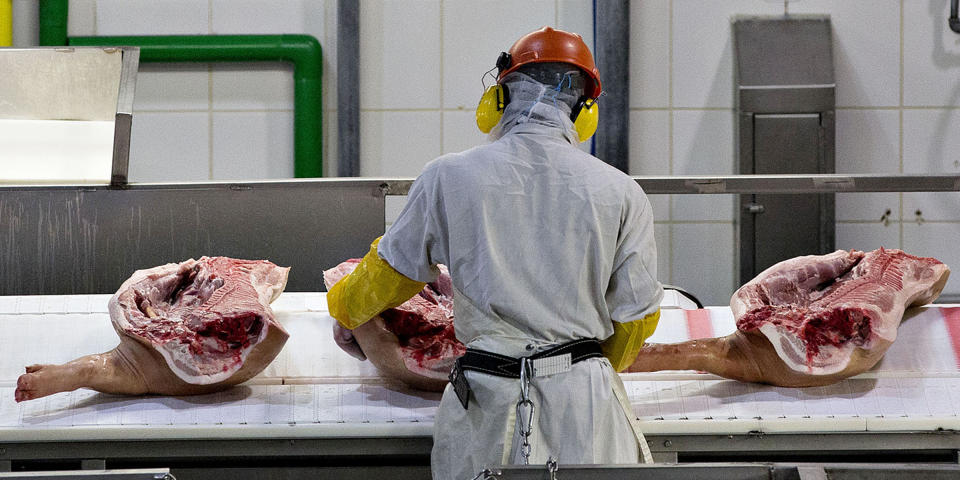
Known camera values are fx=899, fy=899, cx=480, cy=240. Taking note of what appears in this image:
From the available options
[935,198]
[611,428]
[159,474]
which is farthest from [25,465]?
[935,198]

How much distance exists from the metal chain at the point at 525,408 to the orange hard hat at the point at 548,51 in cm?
64

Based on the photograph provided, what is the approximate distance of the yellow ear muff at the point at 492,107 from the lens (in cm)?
198

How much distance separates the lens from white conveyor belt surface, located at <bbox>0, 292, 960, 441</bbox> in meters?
1.98

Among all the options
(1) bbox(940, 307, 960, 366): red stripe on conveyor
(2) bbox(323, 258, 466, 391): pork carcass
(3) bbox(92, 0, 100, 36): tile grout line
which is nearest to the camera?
(2) bbox(323, 258, 466, 391): pork carcass

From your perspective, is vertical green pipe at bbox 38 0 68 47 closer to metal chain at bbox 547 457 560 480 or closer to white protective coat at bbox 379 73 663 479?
white protective coat at bbox 379 73 663 479

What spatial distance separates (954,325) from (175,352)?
→ 2003mm

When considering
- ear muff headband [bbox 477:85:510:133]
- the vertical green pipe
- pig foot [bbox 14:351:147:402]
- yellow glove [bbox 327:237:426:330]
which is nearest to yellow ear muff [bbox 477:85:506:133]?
ear muff headband [bbox 477:85:510:133]

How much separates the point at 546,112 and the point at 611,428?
0.68 meters

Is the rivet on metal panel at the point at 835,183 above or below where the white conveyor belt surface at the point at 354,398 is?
above

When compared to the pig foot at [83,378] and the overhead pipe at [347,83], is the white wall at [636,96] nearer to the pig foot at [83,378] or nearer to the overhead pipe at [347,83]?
the overhead pipe at [347,83]

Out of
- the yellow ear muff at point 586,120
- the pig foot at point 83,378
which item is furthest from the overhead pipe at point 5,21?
the yellow ear muff at point 586,120

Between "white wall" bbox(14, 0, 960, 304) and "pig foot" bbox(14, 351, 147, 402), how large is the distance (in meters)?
2.79

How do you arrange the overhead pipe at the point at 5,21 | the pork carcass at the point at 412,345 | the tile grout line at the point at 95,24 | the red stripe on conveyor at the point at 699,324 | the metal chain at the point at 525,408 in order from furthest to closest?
the tile grout line at the point at 95,24 → the overhead pipe at the point at 5,21 → the red stripe on conveyor at the point at 699,324 → the pork carcass at the point at 412,345 → the metal chain at the point at 525,408

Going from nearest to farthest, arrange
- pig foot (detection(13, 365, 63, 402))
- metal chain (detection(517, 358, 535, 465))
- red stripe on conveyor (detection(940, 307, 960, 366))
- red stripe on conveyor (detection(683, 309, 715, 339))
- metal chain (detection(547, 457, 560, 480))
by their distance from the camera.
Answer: metal chain (detection(547, 457, 560, 480)), metal chain (detection(517, 358, 535, 465)), pig foot (detection(13, 365, 63, 402)), red stripe on conveyor (detection(940, 307, 960, 366)), red stripe on conveyor (detection(683, 309, 715, 339))
